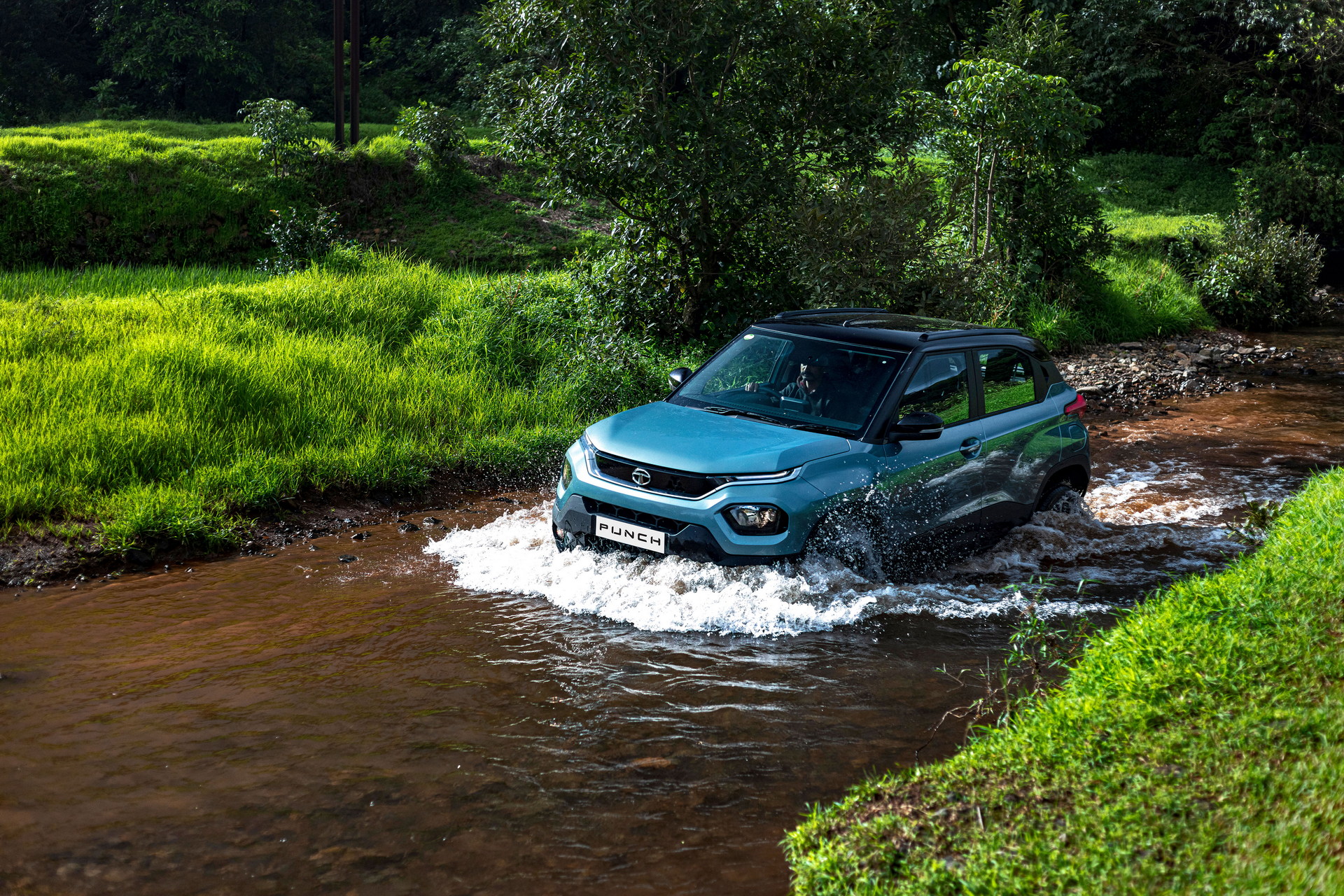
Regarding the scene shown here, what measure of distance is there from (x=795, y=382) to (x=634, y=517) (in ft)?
5.14

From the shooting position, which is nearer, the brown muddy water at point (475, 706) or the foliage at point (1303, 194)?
the brown muddy water at point (475, 706)

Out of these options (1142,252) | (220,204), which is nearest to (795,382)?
(220,204)

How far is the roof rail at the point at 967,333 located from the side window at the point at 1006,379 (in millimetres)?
122

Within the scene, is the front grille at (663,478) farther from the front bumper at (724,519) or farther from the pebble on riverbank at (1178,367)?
the pebble on riverbank at (1178,367)

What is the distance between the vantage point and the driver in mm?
6617

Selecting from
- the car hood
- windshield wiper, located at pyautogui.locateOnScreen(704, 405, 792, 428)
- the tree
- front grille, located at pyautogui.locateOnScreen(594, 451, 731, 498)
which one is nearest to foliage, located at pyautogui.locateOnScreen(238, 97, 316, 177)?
the tree

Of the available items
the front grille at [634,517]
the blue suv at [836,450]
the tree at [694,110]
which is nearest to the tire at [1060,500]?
the blue suv at [836,450]

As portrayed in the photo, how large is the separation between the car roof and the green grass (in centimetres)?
336

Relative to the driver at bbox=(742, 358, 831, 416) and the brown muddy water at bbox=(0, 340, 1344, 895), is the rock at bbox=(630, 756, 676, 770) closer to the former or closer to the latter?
the brown muddy water at bbox=(0, 340, 1344, 895)

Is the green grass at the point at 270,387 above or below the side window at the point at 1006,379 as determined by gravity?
below

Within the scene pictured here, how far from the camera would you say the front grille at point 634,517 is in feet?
19.1

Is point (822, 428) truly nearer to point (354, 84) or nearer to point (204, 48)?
point (354, 84)

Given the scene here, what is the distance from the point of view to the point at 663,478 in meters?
5.94

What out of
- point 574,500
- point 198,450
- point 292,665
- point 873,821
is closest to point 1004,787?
point 873,821
